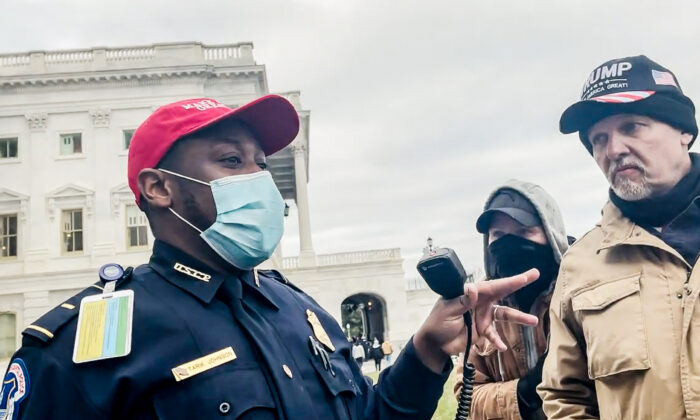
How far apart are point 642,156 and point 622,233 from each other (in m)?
0.38

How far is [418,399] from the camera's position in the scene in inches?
85.0

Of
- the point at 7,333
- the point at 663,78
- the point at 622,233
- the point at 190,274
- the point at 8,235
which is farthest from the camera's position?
the point at 8,235

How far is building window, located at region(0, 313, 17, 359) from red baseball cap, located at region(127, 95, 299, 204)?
2891 cm

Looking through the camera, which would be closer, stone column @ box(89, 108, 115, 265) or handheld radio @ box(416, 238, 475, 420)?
handheld radio @ box(416, 238, 475, 420)

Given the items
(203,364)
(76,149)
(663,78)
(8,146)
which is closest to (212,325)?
(203,364)

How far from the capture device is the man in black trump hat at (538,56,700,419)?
239 centimetres

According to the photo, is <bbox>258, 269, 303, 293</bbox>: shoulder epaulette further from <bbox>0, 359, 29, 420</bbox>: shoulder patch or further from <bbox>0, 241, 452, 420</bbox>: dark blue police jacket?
<bbox>0, 359, 29, 420</bbox>: shoulder patch

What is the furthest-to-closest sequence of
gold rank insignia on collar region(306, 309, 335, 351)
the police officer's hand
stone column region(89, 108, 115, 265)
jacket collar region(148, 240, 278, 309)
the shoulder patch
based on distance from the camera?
stone column region(89, 108, 115, 265) < gold rank insignia on collar region(306, 309, 335, 351) < the police officer's hand < jacket collar region(148, 240, 278, 309) < the shoulder patch

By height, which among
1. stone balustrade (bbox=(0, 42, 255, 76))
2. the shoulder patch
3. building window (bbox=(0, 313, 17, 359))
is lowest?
building window (bbox=(0, 313, 17, 359))

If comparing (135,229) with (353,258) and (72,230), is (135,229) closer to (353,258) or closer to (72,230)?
(72,230)

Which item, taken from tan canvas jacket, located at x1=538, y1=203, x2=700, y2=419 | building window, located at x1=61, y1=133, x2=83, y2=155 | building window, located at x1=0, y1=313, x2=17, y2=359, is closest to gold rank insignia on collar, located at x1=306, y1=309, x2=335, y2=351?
tan canvas jacket, located at x1=538, y1=203, x2=700, y2=419

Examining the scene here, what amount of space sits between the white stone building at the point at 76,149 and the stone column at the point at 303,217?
5229 millimetres

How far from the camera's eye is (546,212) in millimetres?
3680

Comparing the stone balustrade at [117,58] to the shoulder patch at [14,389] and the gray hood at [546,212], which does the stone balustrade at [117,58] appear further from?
the shoulder patch at [14,389]
